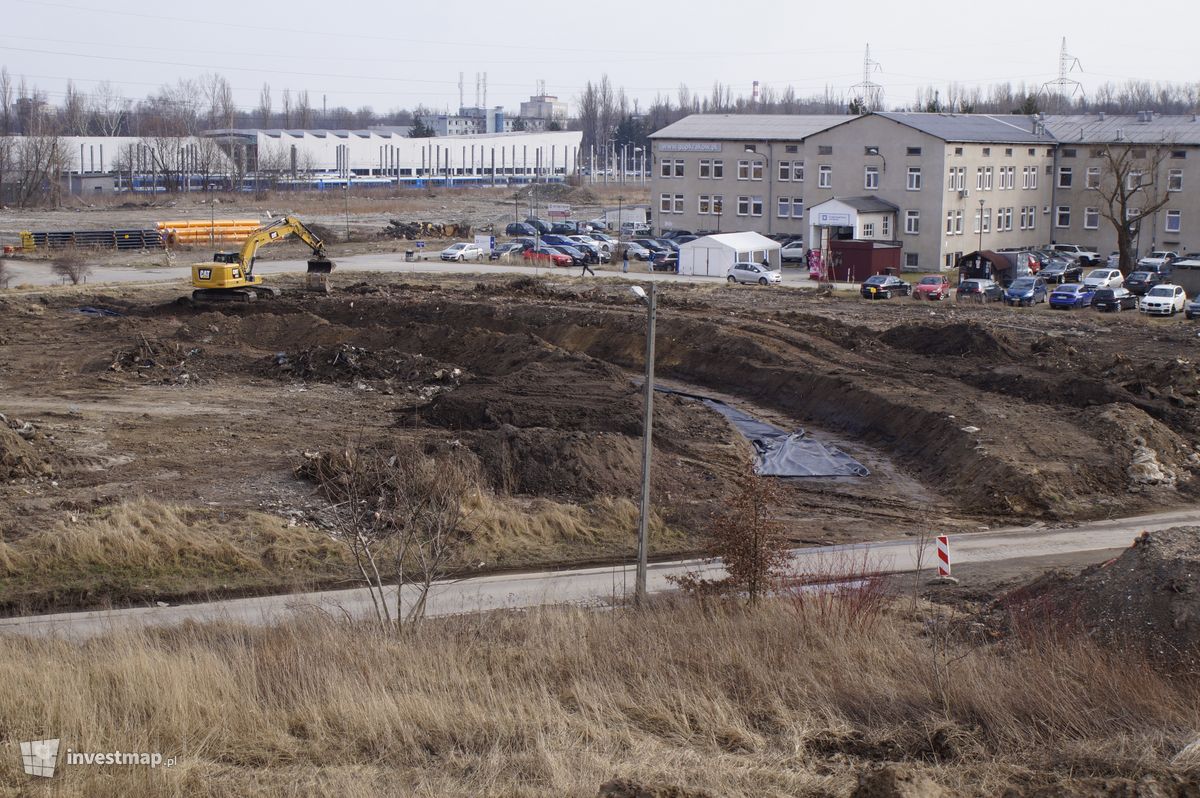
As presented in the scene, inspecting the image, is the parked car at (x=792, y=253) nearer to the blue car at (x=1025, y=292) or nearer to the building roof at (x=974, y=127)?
the building roof at (x=974, y=127)

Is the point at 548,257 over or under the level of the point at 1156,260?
under

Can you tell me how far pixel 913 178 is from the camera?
193 ft

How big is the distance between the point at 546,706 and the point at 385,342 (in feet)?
92.7

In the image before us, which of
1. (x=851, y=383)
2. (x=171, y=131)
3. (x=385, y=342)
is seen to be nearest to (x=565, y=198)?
(x=171, y=131)

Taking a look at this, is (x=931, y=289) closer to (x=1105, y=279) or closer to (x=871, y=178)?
(x=1105, y=279)

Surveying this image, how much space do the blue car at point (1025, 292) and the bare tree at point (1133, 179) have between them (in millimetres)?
10529

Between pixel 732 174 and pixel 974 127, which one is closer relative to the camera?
pixel 974 127

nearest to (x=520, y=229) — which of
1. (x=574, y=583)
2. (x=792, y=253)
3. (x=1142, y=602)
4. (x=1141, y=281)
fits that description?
(x=792, y=253)

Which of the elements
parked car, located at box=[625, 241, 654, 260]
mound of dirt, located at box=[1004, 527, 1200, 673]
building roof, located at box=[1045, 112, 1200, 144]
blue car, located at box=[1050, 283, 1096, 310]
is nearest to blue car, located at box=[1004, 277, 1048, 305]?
blue car, located at box=[1050, 283, 1096, 310]

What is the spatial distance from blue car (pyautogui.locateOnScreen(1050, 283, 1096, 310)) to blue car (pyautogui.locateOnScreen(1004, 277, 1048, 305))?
95 centimetres

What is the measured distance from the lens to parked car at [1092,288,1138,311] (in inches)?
1748

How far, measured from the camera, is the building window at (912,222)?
58.8 m

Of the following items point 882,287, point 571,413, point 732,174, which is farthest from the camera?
point 732,174

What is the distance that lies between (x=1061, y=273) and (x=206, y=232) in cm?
4837
